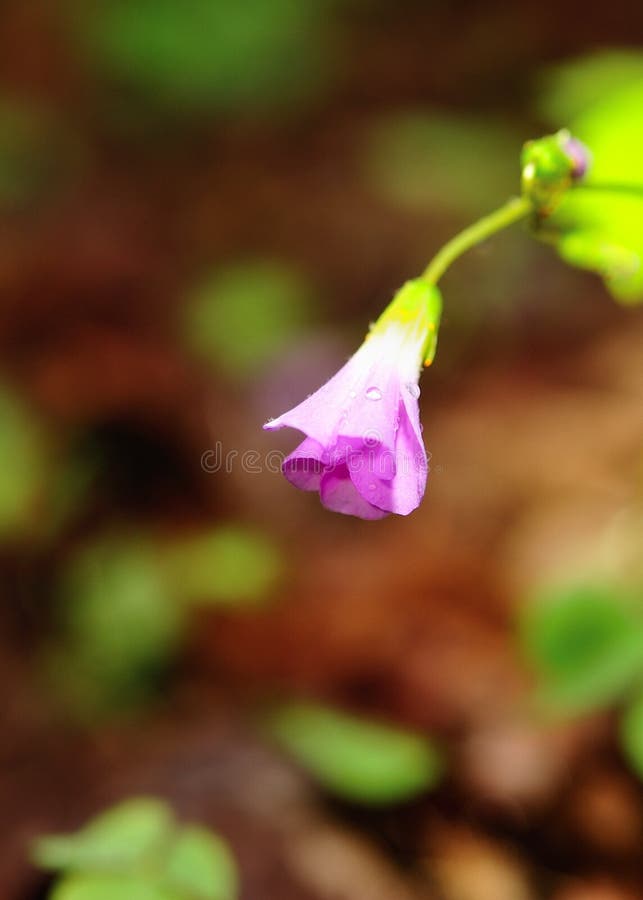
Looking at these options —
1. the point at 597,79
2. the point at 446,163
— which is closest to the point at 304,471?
the point at 597,79

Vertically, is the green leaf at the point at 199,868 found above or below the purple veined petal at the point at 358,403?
below

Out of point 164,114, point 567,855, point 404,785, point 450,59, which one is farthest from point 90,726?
point 450,59

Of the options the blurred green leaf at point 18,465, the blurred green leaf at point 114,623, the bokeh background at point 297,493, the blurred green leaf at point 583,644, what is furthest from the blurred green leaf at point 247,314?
the blurred green leaf at point 583,644

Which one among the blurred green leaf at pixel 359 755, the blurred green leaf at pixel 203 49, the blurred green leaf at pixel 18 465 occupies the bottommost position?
the blurred green leaf at pixel 359 755

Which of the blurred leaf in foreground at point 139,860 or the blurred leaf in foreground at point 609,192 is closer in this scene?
the blurred leaf in foreground at point 139,860

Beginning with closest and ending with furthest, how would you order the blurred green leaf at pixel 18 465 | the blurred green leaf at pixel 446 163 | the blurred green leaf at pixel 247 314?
1. the blurred green leaf at pixel 18 465
2. the blurred green leaf at pixel 247 314
3. the blurred green leaf at pixel 446 163

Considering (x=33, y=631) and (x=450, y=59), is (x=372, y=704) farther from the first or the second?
(x=450, y=59)

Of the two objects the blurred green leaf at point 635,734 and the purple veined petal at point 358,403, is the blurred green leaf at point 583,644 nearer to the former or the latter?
the blurred green leaf at point 635,734

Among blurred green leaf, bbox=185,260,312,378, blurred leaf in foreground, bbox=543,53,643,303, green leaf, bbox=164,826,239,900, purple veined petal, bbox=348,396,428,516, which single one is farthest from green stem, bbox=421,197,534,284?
blurred green leaf, bbox=185,260,312,378
